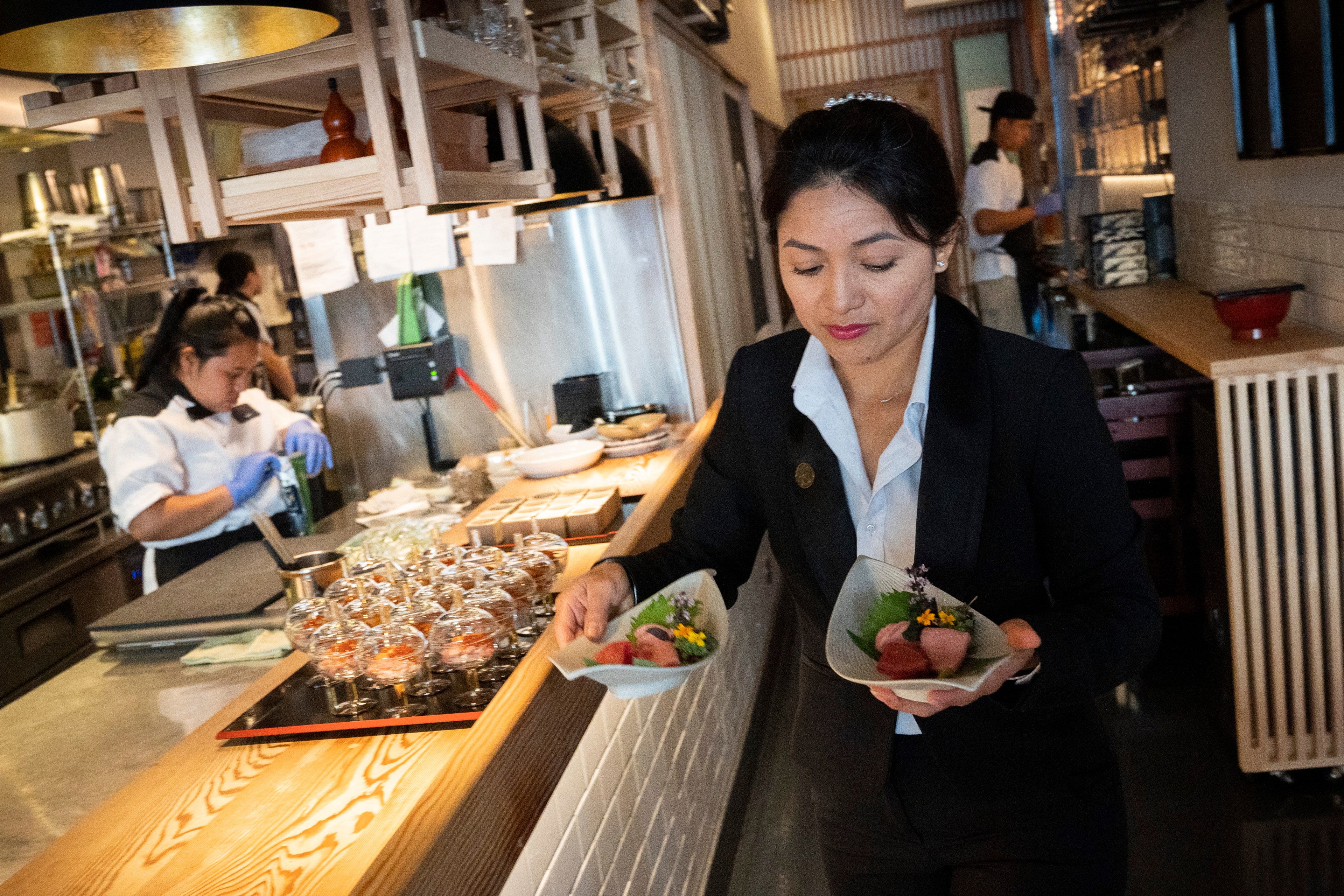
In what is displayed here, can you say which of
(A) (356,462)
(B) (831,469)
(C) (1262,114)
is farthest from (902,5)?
(B) (831,469)

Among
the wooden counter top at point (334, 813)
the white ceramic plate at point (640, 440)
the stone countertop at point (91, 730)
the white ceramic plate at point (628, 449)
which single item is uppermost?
the white ceramic plate at point (640, 440)

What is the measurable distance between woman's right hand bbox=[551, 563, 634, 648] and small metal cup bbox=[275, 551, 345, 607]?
33.0 inches

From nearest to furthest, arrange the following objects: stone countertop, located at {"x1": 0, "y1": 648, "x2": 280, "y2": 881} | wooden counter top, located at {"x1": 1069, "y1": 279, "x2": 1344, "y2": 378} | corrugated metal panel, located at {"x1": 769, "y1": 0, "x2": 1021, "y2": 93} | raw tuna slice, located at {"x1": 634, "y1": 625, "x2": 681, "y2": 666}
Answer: raw tuna slice, located at {"x1": 634, "y1": 625, "x2": 681, "y2": 666}
stone countertop, located at {"x1": 0, "y1": 648, "x2": 280, "y2": 881}
wooden counter top, located at {"x1": 1069, "y1": 279, "x2": 1344, "y2": 378}
corrugated metal panel, located at {"x1": 769, "y1": 0, "x2": 1021, "y2": 93}

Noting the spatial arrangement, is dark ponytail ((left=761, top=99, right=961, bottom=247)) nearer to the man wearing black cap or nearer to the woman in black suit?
the woman in black suit

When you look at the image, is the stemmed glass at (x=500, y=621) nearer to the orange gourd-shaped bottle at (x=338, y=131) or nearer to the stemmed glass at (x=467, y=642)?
the stemmed glass at (x=467, y=642)

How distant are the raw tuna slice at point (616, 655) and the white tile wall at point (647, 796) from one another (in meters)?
0.14

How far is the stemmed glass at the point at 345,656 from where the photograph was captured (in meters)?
1.75

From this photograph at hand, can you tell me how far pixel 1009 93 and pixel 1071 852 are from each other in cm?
621

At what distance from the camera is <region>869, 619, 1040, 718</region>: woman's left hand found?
1250 millimetres

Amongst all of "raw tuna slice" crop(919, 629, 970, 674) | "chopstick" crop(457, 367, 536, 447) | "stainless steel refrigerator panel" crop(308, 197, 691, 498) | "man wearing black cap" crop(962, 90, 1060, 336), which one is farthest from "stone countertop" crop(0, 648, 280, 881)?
"man wearing black cap" crop(962, 90, 1060, 336)

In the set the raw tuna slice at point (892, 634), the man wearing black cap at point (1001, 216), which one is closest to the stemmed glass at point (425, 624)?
the raw tuna slice at point (892, 634)

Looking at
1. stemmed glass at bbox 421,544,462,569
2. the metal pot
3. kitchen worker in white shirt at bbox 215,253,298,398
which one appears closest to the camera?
stemmed glass at bbox 421,544,462,569

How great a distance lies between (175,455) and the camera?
11.6 feet

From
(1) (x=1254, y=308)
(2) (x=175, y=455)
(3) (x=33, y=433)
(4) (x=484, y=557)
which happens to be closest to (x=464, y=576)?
(4) (x=484, y=557)
